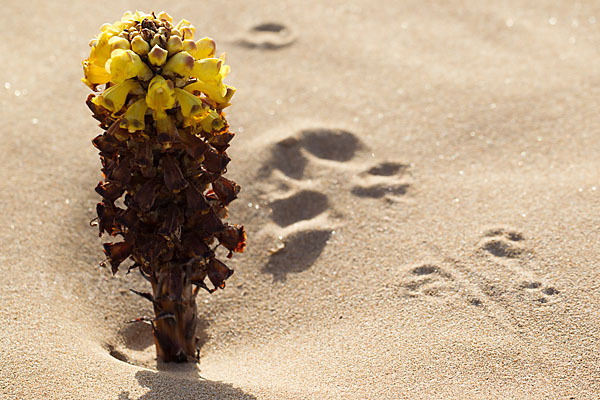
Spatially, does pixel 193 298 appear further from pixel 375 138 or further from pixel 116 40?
pixel 375 138

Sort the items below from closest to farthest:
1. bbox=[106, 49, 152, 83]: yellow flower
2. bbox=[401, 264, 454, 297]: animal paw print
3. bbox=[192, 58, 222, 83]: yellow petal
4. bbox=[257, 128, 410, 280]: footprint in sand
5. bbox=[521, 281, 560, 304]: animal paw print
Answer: bbox=[106, 49, 152, 83]: yellow flower, bbox=[192, 58, 222, 83]: yellow petal, bbox=[521, 281, 560, 304]: animal paw print, bbox=[401, 264, 454, 297]: animal paw print, bbox=[257, 128, 410, 280]: footprint in sand

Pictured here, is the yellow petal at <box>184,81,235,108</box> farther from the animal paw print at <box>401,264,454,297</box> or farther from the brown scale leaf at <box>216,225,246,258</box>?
the animal paw print at <box>401,264,454,297</box>

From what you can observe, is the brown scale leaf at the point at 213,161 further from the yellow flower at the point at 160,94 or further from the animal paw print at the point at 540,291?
the animal paw print at the point at 540,291

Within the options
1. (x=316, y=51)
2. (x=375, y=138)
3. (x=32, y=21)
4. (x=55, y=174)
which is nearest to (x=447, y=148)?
(x=375, y=138)

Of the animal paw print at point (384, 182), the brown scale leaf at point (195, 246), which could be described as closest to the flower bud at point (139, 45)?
the brown scale leaf at point (195, 246)

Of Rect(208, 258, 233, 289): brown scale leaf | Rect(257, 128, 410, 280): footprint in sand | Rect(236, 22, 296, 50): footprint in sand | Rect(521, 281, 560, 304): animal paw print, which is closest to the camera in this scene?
Rect(208, 258, 233, 289): brown scale leaf

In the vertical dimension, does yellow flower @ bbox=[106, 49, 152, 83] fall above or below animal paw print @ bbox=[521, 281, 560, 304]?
above

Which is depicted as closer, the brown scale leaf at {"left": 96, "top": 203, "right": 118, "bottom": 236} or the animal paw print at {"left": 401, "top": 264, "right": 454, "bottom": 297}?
the brown scale leaf at {"left": 96, "top": 203, "right": 118, "bottom": 236}

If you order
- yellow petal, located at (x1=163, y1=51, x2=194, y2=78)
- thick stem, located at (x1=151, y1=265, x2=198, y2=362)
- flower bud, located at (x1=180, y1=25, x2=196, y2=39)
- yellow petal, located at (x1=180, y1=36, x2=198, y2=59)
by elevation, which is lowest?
thick stem, located at (x1=151, y1=265, x2=198, y2=362)

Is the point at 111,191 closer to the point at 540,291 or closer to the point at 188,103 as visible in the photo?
the point at 188,103

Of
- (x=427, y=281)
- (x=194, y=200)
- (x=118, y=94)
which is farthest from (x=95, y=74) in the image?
(x=427, y=281)

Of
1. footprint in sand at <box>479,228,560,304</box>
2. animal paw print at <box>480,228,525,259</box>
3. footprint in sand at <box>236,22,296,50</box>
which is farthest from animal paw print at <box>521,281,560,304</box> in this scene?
footprint in sand at <box>236,22,296,50</box>
